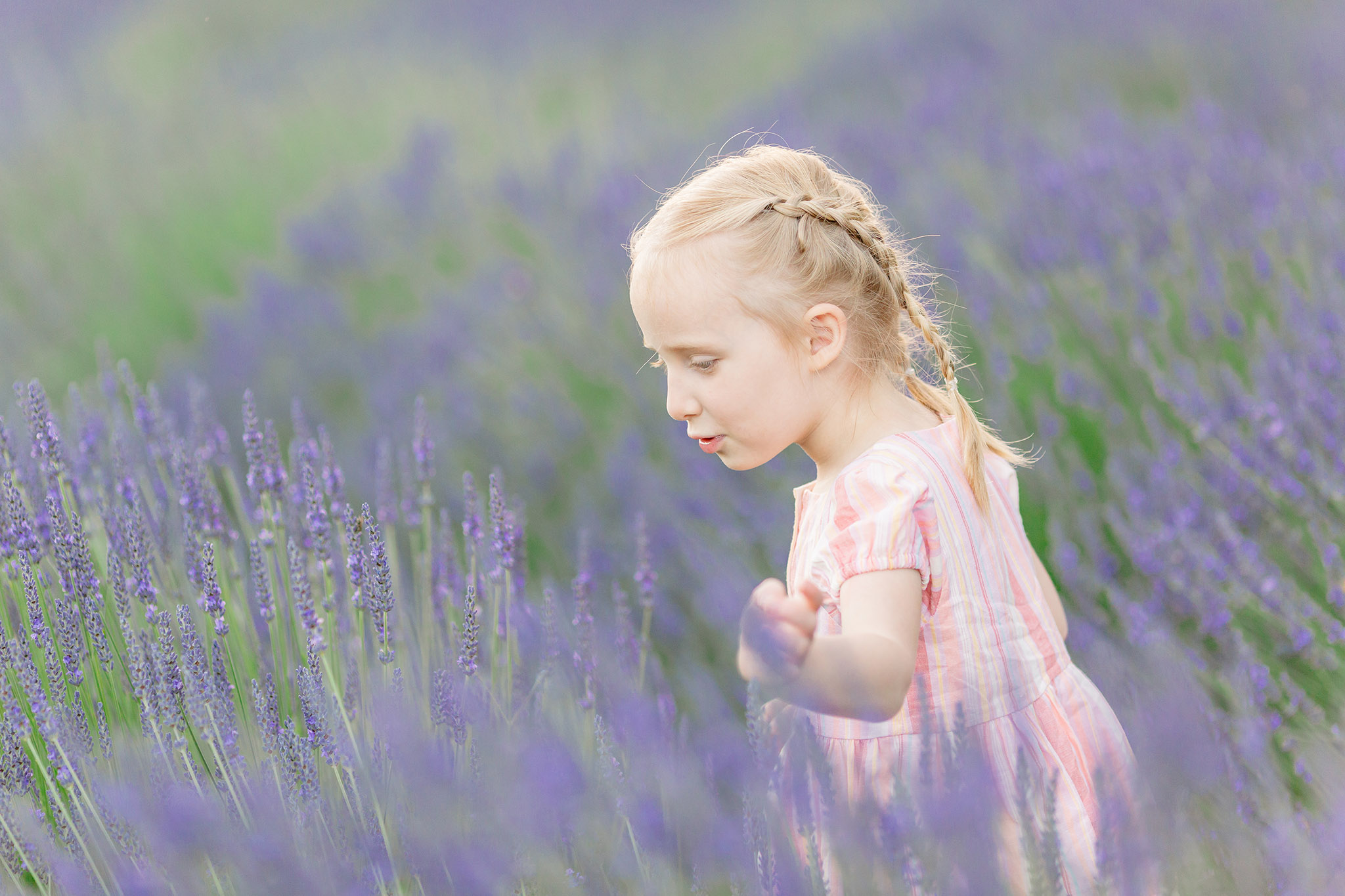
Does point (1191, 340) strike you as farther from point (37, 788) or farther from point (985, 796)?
point (37, 788)

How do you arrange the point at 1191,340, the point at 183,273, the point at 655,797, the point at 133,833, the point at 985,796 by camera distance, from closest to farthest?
the point at 985,796
the point at 133,833
the point at 655,797
the point at 1191,340
the point at 183,273

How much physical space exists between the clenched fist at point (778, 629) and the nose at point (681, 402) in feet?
1.38

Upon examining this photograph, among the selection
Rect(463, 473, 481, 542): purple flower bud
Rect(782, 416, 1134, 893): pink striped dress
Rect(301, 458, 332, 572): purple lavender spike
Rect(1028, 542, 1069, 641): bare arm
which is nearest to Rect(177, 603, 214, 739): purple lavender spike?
Rect(301, 458, 332, 572): purple lavender spike

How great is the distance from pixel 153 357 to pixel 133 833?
2.78 m

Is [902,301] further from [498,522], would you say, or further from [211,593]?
[211,593]

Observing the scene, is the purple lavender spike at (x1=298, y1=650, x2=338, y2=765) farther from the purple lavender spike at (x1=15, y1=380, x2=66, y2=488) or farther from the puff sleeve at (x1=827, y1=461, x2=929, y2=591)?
the puff sleeve at (x1=827, y1=461, x2=929, y2=591)

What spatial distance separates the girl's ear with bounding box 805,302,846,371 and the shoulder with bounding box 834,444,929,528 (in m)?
0.14

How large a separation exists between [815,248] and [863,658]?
59cm

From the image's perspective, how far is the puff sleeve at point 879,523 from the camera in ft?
4.43

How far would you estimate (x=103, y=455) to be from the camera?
88.2 inches

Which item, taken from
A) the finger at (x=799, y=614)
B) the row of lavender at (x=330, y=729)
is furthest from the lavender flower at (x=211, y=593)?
the finger at (x=799, y=614)

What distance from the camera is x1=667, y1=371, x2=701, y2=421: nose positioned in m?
1.52

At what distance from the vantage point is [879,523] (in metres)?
1.37

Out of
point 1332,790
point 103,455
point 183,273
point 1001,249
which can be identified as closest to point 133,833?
point 103,455
